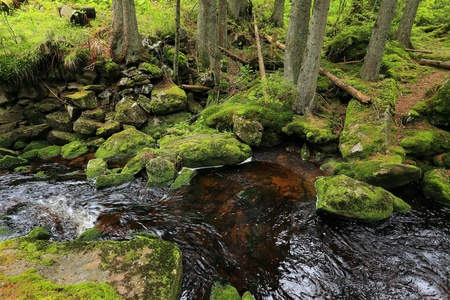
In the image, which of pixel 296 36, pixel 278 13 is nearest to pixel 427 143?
pixel 296 36

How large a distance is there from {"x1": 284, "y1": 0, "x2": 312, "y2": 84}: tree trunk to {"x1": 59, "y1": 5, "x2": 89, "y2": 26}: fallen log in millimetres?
9683

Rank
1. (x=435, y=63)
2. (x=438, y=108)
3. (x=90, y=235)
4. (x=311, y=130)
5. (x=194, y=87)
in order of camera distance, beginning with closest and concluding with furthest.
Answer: (x=90, y=235) < (x=438, y=108) < (x=311, y=130) < (x=435, y=63) < (x=194, y=87)

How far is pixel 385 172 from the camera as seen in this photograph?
223 inches

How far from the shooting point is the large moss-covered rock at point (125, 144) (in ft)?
26.9

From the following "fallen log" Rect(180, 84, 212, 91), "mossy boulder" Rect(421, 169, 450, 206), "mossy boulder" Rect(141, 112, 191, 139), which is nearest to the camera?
"mossy boulder" Rect(421, 169, 450, 206)

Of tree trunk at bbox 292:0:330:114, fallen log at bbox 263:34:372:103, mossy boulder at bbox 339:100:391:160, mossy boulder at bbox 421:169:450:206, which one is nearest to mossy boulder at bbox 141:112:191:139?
tree trunk at bbox 292:0:330:114

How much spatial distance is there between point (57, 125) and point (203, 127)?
6165 mm

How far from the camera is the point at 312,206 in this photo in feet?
18.1

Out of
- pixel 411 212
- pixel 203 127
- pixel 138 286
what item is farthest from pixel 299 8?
pixel 138 286

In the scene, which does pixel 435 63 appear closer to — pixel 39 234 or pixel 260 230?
pixel 260 230

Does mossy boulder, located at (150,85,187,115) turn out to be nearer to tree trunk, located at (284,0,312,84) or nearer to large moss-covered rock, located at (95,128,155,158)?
large moss-covered rock, located at (95,128,155,158)

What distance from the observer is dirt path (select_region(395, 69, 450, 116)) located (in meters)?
7.93

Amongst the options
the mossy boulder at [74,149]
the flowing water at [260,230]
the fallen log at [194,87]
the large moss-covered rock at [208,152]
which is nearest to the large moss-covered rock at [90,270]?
the flowing water at [260,230]

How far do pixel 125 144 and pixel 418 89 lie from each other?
37.2 ft
